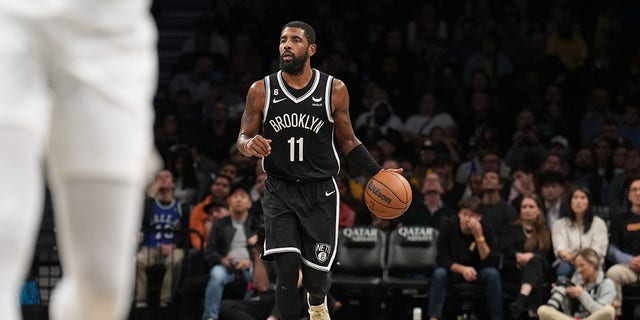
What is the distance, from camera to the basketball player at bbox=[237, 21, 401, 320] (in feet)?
29.5

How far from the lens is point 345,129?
9.28 m

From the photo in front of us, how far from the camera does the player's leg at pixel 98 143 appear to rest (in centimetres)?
372

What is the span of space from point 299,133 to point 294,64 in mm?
467

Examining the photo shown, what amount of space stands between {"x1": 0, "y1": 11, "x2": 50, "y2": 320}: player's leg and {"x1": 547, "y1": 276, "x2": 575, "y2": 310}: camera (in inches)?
340

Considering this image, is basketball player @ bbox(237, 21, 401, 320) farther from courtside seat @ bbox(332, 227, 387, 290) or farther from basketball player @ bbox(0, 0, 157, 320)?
basketball player @ bbox(0, 0, 157, 320)

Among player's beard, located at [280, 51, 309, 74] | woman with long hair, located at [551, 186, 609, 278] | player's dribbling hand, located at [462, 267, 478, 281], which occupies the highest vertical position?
player's beard, located at [280, 51, 309, 74]

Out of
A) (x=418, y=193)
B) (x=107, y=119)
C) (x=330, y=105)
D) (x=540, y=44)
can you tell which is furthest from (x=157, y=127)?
(x=107, y=119)

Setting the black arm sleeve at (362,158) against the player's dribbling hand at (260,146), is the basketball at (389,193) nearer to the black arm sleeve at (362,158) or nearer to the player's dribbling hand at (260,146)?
the black arm sleeve at (362,158)

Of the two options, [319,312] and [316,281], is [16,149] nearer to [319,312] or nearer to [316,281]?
[316,281]

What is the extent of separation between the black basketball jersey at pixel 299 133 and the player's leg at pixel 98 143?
204 inches

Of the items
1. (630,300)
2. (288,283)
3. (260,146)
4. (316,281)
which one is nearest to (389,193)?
(316,281)

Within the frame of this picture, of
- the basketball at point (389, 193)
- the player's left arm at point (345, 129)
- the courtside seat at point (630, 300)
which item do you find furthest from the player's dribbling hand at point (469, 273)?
the player's left arm at point (345, 129)

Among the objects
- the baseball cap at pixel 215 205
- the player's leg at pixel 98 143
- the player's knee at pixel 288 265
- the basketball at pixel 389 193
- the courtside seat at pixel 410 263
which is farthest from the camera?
the baseball cap at pixel 215 205

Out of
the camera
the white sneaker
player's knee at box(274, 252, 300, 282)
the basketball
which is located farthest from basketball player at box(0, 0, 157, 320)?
the camera
